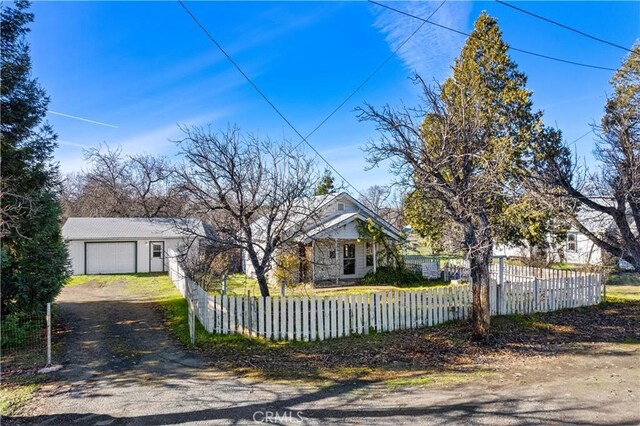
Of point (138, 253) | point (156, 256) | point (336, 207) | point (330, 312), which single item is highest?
point (336, 207)

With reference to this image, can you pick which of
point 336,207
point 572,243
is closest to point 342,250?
point 336,207

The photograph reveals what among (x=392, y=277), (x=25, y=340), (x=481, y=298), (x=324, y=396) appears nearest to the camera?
(x=324, y=396)

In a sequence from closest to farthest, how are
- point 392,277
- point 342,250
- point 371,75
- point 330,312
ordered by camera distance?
point 330,312 < point 371,75 < point 392,277 < point 342,250

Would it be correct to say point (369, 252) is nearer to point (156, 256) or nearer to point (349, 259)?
point (349, 259)

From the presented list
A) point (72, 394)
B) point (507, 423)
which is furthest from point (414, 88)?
point (72, 394)

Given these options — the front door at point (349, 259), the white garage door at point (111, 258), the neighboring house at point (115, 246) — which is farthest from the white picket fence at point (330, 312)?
the white garage door at point (111, 258)

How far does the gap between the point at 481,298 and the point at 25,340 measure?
10.8m

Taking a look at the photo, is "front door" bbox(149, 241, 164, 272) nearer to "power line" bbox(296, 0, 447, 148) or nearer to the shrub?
the shrub

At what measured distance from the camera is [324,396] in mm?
5414

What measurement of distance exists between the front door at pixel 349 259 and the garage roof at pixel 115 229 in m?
11.1

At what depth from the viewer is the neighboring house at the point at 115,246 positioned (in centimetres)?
2311

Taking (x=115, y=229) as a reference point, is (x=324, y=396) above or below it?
below

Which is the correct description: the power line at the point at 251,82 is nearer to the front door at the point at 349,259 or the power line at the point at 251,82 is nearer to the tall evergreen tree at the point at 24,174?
the tall evergreen tree at the point at 24,174

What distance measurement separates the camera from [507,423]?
14.7ft
